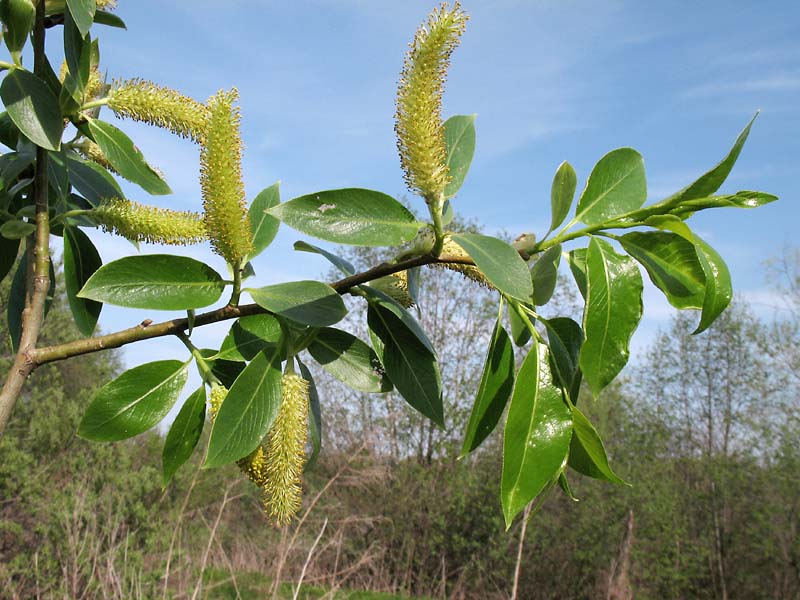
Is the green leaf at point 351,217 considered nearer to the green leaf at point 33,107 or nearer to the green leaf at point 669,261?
the green leaf at point 669,261

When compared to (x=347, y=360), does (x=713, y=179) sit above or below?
above

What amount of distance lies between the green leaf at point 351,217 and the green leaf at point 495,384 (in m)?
0.11

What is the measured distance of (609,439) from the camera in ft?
32.4

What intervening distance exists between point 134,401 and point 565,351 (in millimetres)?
371

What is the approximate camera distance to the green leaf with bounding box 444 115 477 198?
1.88 feet

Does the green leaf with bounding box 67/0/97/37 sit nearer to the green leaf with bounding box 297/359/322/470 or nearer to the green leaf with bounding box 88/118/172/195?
the green leaf with bounding box 88/118/172/195

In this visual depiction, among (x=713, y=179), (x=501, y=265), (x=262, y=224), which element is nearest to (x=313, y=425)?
(x=262, y=224)

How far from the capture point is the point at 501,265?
1.46 feet

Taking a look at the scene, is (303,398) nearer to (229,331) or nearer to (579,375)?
(229,331)

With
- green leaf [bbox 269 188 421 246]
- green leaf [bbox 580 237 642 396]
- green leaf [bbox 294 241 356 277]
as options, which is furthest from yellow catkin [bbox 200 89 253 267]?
green leaf [bbox 580 237 642 396]

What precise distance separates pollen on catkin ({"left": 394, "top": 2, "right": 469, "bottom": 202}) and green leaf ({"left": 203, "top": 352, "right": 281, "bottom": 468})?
0.19m

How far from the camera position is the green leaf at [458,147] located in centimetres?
57

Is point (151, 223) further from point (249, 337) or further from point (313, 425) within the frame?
point (313, 425)

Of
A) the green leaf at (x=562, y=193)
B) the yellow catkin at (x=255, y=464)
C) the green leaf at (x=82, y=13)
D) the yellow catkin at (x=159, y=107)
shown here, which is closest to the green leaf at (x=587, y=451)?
the green leaf at (x=562, y=193)
